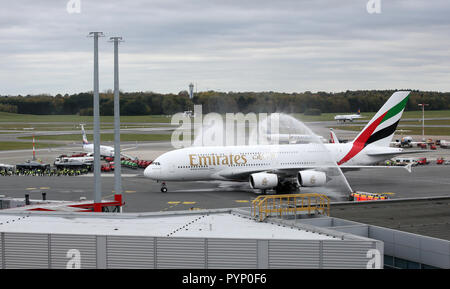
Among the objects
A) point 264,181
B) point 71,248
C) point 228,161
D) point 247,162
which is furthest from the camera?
point 247,162

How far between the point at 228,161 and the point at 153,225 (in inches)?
1367

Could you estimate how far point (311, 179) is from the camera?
5584 centimetres

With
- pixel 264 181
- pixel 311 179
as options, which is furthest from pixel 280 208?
pixel 311 179

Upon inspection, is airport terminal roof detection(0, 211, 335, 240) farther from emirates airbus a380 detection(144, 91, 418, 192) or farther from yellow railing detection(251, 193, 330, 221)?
emirates airbus a380 detection(144, 91, 418, 192)

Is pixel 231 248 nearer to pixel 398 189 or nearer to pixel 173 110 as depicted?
pixel 398 189

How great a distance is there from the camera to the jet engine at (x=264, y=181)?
5609 centimetres

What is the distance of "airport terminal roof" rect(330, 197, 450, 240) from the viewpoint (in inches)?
1036

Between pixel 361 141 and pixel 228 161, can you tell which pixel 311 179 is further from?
pixel 361 141

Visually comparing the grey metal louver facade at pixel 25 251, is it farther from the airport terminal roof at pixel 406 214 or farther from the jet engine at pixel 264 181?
the jet engine at pixel 264 181

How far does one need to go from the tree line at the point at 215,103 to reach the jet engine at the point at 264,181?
3415cm

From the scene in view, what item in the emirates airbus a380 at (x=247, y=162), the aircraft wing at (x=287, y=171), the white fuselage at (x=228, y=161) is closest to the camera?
the aircraft wing at (x=287, y=171)

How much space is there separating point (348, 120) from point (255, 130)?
91.1 meters

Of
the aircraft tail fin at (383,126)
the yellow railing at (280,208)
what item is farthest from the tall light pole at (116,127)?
→ the aircraft tail fin at (383,126)

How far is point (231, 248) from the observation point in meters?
20.1
